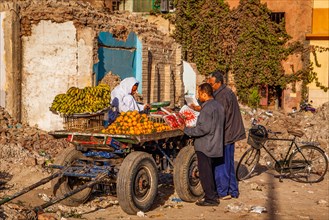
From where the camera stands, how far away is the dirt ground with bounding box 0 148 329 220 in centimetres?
748

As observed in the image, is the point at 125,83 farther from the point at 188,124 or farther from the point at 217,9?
the point at 217,9

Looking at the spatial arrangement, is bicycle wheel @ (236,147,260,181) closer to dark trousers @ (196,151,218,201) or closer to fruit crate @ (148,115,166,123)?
dark trousers @ (196,151,218,201)

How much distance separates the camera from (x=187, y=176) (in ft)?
26.8

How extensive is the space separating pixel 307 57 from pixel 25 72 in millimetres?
15995

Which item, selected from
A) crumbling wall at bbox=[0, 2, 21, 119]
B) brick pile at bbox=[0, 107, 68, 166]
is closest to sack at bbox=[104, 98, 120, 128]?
brick pile at bbox=[0, 107, 68, 166]

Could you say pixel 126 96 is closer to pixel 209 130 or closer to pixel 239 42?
pixel 209 130

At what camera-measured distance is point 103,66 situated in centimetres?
1459

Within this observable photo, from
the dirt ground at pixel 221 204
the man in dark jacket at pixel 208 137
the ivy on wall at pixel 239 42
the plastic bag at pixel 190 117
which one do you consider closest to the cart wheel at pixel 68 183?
the dirt ground at pixel 221 204

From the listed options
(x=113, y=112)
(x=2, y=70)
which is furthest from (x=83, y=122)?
(x=2, y=70)

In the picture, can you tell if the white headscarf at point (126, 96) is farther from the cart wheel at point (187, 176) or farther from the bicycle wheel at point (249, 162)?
the bicycle wheel at point (249, 162)

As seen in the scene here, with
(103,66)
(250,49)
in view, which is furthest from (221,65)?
(103,66)

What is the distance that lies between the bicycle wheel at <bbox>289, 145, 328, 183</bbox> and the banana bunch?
458 centimetres

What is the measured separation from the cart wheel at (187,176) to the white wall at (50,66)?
Result: 5874 mm

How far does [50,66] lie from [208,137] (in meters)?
7.27
